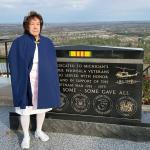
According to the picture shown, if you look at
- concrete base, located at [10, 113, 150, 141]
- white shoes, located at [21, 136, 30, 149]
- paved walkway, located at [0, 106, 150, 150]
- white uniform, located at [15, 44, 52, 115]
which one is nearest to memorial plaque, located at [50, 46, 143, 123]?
concrete base, located at [10, 113, 150, 141]

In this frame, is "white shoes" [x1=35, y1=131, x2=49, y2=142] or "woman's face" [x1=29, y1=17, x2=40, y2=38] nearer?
"woman's face" [x1=29, y1=17, x2=40, y2=38]

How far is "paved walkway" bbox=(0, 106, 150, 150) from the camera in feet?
16.0

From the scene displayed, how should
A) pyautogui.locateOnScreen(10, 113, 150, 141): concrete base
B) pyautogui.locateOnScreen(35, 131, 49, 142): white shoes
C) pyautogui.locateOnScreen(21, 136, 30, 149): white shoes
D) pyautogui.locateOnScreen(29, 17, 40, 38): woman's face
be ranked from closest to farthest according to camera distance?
1. pyautogui.locateOnScreen(29, 17, 40, 38): woman's face
2. pyautogui.locateOnScreen(21, 136, 30, 149): white shoes
3. pyautogui.locateOnScreen(10, 113, 150, 141): concrete base
4. pyautogui.locateOnScreen(35, 131, 49, 142): white shoes

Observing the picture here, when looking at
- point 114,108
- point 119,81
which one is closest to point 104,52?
point 119,81

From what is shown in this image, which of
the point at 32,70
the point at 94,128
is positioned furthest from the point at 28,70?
the point at 94,128

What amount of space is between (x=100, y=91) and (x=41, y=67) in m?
0.96

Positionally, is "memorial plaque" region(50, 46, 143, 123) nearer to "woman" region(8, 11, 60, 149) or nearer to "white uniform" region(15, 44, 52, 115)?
"woman" region(8, 11, 60, 149)

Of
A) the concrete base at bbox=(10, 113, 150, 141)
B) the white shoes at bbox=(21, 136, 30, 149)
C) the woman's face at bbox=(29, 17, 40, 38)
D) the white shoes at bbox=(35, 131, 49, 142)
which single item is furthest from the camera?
the white shoes at bbox=(35, 131, 49, 142)

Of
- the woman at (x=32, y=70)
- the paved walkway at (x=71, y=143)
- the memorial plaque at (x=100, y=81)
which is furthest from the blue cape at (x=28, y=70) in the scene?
the paved walkway at (x=71, y=143)

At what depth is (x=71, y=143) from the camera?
5.03m

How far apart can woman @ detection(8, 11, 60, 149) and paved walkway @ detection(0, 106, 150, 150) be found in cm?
41

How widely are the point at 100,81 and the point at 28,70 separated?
105cm

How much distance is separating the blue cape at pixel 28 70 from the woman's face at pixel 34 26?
0.25 ft

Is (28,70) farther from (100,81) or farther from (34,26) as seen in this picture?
(100,81)
